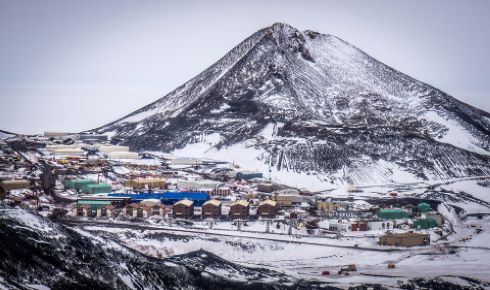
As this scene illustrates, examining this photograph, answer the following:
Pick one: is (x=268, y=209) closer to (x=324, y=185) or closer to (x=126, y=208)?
(x=126, y=208)

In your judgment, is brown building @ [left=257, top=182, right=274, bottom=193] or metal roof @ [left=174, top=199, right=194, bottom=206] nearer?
metal roof @ [left=174, top=199, right=194, bottom=206]

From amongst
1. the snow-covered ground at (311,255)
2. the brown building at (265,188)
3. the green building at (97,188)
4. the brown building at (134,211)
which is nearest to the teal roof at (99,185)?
the green building at (97,188)

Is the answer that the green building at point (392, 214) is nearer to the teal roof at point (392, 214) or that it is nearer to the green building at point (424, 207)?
the teal roof at point (392, 214)

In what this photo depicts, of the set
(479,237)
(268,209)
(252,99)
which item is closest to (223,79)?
(252,99)

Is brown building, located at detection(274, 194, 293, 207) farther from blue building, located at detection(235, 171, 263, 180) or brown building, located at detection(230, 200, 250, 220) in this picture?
→ blue building, located at detection(235, 171, 263, 180)

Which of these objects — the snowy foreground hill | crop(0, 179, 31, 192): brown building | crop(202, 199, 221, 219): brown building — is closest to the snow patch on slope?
crop(202, 199, 221, 219): brown building

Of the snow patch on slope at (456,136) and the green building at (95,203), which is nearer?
the green building at (95,203)

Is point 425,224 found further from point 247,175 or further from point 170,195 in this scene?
point 247,175
